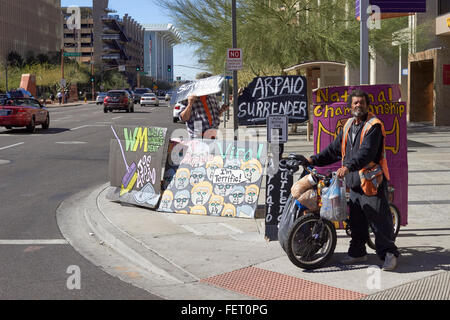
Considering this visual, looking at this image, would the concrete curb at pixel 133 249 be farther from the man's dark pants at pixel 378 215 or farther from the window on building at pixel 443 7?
the window on building at pixel 443 7

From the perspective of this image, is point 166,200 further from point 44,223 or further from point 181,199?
point 44,223

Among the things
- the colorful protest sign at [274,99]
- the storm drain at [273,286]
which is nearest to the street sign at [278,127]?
the colorful protest sign at [274,99]

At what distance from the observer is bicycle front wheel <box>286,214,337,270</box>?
20.6 ft

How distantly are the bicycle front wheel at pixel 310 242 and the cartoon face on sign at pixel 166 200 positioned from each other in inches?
134

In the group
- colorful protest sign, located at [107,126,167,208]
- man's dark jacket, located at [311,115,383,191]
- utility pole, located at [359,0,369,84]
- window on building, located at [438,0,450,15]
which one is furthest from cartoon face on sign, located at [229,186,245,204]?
window on building, located at [438,0,450,15]

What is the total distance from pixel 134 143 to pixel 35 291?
4597mm

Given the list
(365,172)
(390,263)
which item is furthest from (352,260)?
(365,172)

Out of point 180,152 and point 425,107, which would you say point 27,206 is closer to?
point 180,152

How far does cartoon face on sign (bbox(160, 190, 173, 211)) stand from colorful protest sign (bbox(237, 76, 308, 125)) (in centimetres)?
180

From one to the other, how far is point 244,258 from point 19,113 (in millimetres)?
20236

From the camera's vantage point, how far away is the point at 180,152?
966cm

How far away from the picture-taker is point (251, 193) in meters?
8.93

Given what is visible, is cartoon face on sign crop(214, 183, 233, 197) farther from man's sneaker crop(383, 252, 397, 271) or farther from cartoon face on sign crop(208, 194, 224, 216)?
man's sneaker crop(383, 252, 397, 271)

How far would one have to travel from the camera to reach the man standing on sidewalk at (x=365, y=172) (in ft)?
20.3
